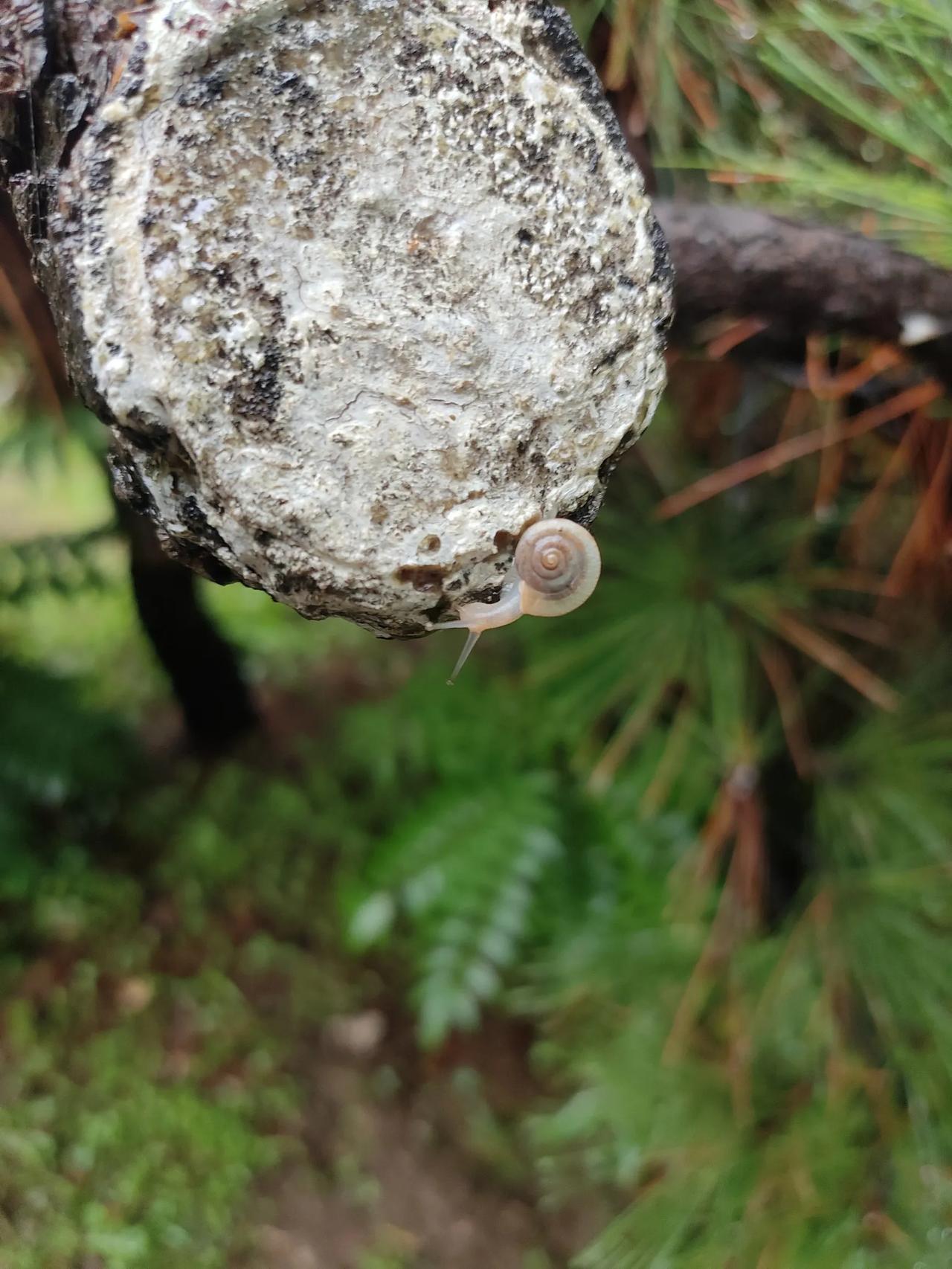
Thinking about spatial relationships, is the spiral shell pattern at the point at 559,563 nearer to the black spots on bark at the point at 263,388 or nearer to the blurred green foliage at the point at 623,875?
the black spots on bark at the point at 263,388

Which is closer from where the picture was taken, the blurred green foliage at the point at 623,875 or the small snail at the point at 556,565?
the small snail at the point at 556,565

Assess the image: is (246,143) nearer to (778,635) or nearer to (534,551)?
(534,551)

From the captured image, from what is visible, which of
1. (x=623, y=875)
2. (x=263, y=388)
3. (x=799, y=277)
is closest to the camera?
(x=263, y=388)

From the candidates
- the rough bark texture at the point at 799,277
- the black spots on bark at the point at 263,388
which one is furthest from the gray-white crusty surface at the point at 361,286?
the rough bark texture at the point at 799,277

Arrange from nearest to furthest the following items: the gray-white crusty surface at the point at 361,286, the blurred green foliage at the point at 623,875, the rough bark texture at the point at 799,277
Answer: the gray-white crusty surface at the point at 361,286, the rough bark texture at the point at 799,277, the blurred green foliage at the point at 623,875

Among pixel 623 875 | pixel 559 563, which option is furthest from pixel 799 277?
pixel 623 875

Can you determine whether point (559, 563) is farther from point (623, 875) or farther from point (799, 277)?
point (623, 875)

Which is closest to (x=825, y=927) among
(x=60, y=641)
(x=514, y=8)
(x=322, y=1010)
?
(x=322, y=1010)
